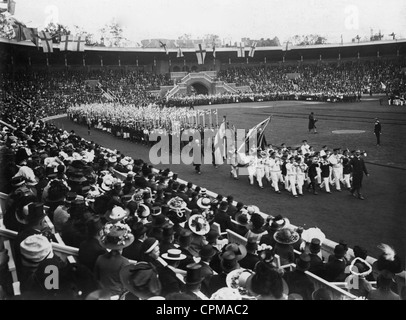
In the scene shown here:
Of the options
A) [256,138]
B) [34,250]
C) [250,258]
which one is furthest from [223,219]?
[256,138]

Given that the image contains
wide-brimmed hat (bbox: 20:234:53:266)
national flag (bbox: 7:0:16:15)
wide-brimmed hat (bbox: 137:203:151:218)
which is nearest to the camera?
wide-brimmed hat (bbox: 20:234:53:266)

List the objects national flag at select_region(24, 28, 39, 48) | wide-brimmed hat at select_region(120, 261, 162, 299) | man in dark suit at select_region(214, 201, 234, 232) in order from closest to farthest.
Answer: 1. wide-brimmed hat at select_region(120, 261, 162, 299)
2. man in dark suit at select_region(214, 201, 234, 232)
3. national flag at select_region(24, 28, 39, 48)

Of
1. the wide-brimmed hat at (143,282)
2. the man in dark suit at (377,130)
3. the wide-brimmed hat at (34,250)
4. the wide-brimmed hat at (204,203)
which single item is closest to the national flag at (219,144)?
the man in dark suit at (377,130)

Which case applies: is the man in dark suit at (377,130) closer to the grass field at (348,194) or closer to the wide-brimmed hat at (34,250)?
the grass field at (348,194)

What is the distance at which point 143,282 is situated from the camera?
13.4 ft

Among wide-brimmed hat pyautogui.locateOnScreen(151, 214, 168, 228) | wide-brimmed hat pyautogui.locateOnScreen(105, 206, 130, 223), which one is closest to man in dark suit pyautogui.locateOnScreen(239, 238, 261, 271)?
wide-brimmed hat pyautogui.locateOnScreen(151, 214, 168, 228)

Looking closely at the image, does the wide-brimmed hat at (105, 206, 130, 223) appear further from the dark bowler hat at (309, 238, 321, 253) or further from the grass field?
the grass field

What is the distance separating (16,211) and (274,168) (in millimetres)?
8555

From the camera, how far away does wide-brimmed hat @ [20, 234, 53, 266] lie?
4418mm

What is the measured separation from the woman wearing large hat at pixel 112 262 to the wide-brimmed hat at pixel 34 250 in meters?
0.57

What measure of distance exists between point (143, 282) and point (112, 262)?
0.60 m

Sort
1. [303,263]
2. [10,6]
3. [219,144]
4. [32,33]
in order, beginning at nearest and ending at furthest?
[303,263], [10,6], [219,144], [32,33]

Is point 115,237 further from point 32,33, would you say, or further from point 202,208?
point 32,33
